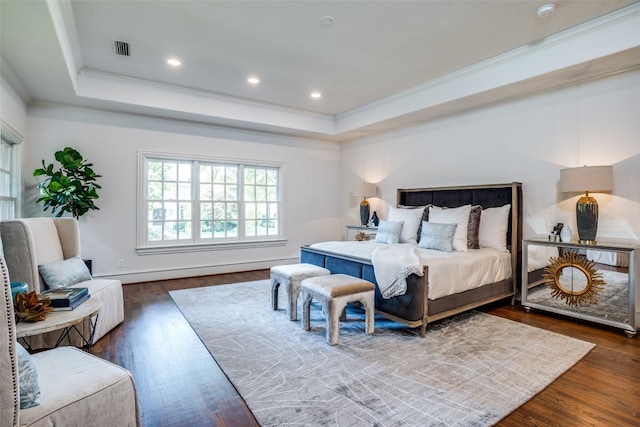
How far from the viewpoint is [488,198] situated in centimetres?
431

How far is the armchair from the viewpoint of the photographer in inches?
42.0

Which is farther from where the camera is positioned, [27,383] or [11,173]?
[11,173]

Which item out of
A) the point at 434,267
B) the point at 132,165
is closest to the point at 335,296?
the point at 434,267

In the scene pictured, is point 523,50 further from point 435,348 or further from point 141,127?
point 141,127

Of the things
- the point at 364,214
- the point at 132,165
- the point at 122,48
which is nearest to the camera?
the point at 122,48

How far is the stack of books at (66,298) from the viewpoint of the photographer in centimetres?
213

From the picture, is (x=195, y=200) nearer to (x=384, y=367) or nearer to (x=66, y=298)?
(x=66, y=298)

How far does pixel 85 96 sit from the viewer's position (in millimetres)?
4230

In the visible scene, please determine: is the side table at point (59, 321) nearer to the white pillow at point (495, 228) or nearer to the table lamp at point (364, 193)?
the white pillow at point (495, 228)

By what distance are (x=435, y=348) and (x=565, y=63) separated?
10.1 feet

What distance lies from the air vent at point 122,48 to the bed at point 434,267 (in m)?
3.08

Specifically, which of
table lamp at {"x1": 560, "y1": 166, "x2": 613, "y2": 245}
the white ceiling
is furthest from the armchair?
table lamp at {"x1": 560, "y1": 166, "x2": 613, "y2": 245}

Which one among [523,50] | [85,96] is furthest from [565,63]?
[85,96]

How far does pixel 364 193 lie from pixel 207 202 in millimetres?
2832
